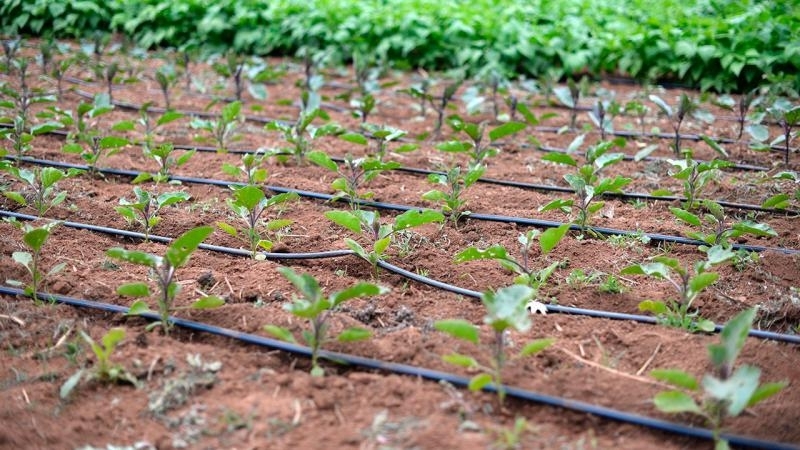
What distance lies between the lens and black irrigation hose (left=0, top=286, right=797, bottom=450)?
1.96 meters

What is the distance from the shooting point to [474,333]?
2078mm

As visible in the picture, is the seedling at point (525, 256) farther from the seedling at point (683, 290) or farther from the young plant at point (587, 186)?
the young plant at point (587, 186)

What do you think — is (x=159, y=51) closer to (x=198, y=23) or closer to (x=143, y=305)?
(x=198, y=23)

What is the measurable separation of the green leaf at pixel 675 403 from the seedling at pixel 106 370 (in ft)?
4.42

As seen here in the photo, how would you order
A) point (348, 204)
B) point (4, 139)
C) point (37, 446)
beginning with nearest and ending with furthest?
point (37, 446) → point (348, 204) → point (4, 139)

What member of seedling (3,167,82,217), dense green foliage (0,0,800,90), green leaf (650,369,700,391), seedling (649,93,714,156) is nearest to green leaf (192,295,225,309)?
seedling (3,167,82,217)

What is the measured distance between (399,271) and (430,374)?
0.72m

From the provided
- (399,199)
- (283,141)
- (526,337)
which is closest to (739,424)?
(526,337)

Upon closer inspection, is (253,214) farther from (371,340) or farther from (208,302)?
(371,340)

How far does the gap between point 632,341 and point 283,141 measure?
2.68 metres

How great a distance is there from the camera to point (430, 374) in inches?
85.7

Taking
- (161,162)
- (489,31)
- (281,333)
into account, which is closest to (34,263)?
(281,333)

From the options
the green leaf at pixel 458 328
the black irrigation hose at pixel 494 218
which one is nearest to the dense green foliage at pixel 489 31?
the black irrigation hose at pixel 494 218

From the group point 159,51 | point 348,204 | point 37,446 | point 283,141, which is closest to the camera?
point 37,446
